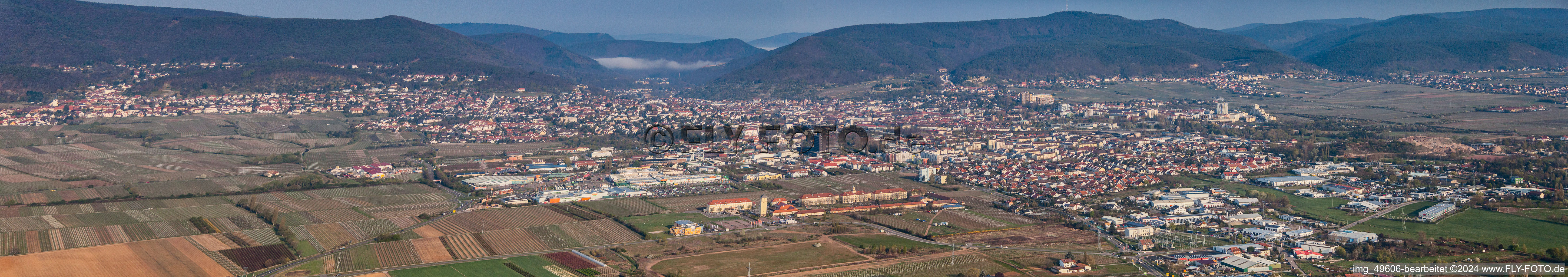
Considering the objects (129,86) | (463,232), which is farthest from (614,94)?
(463,232)

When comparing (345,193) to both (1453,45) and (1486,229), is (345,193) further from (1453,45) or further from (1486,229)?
(1453,45)

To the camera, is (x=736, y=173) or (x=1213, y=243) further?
(x=736, y=173)

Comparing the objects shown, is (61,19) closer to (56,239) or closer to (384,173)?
(384,173)

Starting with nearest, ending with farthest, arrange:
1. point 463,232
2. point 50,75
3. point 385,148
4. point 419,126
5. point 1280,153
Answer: point 463,232
point 1280,153
point 385,148
point 419,126
point 50,75

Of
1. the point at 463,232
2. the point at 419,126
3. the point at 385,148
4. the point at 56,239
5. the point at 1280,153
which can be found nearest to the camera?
the point at 56,239

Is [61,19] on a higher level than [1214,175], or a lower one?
higher

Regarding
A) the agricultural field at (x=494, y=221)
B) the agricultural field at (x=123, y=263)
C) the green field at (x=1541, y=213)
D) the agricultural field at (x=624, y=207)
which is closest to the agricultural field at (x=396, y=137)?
the agricultural field at (x=624, y=207)
